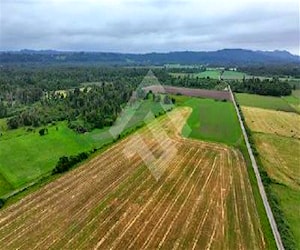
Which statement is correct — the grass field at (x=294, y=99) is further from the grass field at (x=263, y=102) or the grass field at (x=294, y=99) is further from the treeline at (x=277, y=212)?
the treeline at (x=277, y=212)

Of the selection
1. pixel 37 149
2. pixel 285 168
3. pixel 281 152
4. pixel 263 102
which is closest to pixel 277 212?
pixel 285 168

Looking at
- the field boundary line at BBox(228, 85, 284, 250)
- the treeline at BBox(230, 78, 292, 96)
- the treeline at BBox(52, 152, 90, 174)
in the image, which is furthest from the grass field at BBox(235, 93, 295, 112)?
the treeline at BBox(52, 152, 90, 174)

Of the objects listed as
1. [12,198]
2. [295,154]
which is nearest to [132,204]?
[12,198]

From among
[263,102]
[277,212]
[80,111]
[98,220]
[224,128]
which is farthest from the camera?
[263,102]

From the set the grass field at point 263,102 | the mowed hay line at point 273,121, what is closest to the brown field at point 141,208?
the mowed hay line at point 273,121

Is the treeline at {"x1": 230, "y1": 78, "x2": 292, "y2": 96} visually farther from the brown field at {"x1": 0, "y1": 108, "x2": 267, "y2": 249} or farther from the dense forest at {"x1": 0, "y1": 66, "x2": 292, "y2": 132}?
the brown field at {"x1": 0, "y1": 108, "x2": 267, "y2": 249}

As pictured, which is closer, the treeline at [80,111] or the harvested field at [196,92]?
the treeline at [80,111]

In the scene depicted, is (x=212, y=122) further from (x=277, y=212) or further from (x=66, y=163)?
(x=277, y=212)
